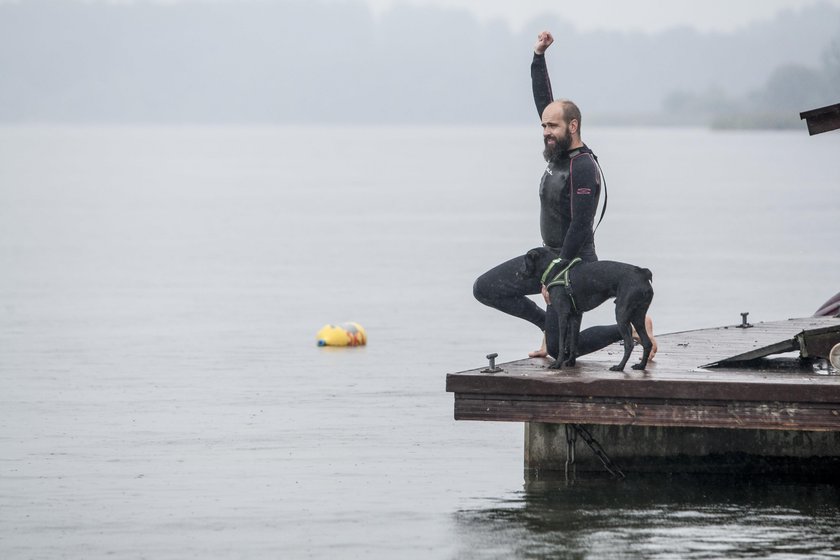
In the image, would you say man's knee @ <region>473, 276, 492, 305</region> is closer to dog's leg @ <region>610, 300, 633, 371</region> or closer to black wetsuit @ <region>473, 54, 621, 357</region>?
black wetsuit @ <region>473, 54, 621, 357</region>

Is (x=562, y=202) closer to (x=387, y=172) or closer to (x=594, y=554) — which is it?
(x=594, y=554)

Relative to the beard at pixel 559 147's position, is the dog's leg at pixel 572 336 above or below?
below

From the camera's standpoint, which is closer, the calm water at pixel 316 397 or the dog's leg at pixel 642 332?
the calm water at pixel 316 397

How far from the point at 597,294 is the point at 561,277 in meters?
0.25

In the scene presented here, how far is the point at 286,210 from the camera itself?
192 ft

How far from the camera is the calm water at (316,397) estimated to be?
10383 millimetres

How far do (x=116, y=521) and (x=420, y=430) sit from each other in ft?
13.2

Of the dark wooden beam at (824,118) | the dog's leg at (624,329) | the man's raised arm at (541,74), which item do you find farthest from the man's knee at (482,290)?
the dark wooden beam at (824,118)

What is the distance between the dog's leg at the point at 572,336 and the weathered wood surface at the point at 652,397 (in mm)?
135

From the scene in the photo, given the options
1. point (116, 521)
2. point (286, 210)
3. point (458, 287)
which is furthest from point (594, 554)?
point (286, 210)

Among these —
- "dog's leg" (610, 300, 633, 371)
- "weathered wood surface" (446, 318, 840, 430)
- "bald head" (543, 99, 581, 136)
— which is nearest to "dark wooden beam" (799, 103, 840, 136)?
"bald head" (543, 99, 581, 136)

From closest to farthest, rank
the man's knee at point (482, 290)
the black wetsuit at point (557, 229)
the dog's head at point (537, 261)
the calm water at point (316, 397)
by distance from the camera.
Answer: the calm water at point (316, 397) < the black wetsuit at point (557, 229) < the dog's head at point (537, 261) < the man's knee at point (482, 290)

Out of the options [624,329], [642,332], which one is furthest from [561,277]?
[642,332]

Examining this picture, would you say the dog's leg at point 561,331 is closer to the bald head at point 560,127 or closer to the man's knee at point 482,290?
the man's knee at point 482,290
